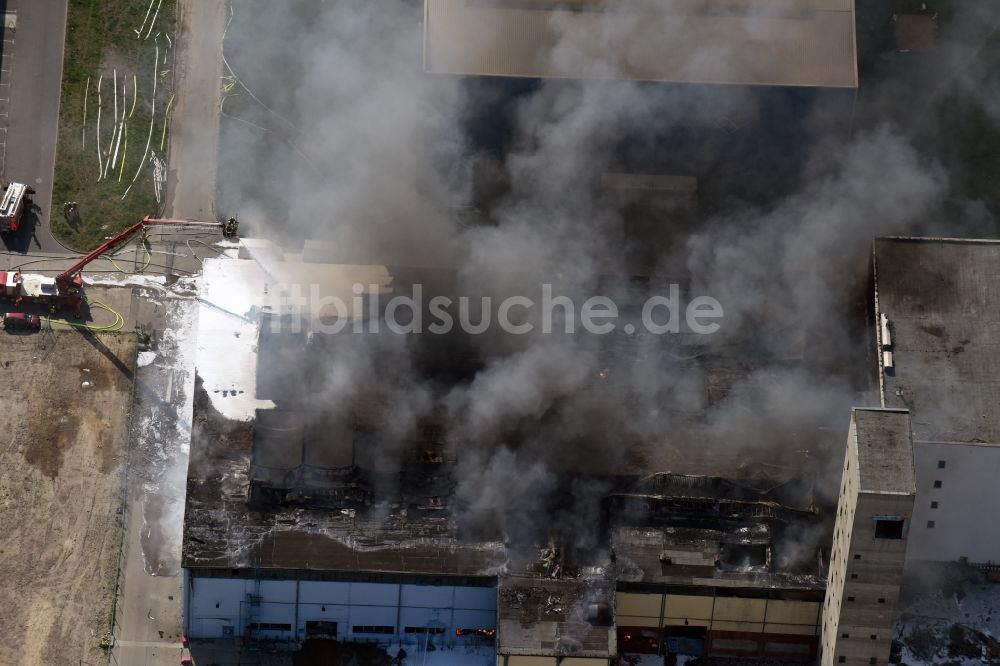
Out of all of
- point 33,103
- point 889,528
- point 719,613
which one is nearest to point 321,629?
point 719,613

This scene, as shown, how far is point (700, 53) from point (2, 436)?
2992cm

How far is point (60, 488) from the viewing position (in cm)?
5522

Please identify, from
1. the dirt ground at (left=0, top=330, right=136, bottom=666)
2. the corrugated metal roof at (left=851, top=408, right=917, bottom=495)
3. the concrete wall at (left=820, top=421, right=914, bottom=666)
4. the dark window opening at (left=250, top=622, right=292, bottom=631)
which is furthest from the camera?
the dirt ground at (left=0, top=330, right=136, bottom=666)

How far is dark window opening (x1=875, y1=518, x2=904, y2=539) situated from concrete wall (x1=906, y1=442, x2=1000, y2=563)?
8.68ft

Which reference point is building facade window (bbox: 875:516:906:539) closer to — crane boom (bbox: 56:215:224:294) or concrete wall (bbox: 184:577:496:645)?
concrete wall (bbox: 184:577:496:645)

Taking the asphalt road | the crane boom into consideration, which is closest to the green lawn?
the asphalt road

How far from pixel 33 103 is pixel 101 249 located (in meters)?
7.27

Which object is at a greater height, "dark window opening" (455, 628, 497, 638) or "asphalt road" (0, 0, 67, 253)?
"asphalt road" (0, 0, 67, 253)

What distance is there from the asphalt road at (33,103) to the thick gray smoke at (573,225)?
23.1 ft


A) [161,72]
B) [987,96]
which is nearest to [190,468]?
[161,72]

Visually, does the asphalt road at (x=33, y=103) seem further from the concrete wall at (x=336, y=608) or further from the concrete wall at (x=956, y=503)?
the concrete wall at (x=956, y=503)

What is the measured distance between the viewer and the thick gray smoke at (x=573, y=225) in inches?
2126

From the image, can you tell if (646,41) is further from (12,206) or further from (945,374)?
(12,206)

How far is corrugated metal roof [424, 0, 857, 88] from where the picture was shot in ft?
186
